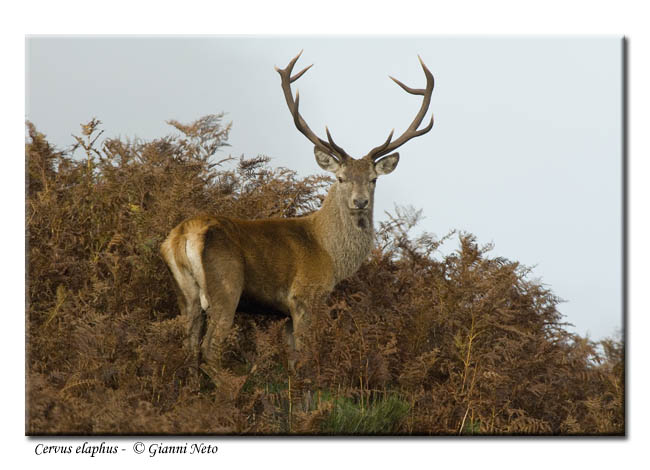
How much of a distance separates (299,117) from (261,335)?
2.38 metres

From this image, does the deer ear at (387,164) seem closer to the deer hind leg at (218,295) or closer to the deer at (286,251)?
the deer at (286,251)

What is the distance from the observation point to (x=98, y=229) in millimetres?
7531

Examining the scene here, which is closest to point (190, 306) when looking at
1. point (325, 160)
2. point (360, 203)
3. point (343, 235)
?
point (343, 235)

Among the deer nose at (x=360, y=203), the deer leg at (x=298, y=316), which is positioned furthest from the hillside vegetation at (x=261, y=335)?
the deer nose at (x=360, y=203)

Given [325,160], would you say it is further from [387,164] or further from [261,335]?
[261,335]

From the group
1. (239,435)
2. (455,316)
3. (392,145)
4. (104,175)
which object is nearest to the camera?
(239,435)

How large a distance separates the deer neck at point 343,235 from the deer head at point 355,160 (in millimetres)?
21

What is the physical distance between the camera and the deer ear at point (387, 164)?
7281mm

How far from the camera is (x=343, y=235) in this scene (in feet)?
23.6

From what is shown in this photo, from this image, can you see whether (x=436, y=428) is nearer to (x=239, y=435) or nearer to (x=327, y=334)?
(x=327, y=334)

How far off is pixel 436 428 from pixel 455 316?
1.15 meters

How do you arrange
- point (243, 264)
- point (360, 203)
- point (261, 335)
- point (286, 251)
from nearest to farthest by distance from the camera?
point (261, 335) → point (243, 264) → point (286, 251) → point (360, 203)

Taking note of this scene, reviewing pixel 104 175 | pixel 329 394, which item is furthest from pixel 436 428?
pixel 104 175

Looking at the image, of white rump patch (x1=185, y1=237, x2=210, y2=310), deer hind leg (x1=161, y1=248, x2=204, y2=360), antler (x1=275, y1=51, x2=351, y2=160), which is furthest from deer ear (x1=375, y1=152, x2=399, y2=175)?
deer hind leg (x1=161, y1=248, x2=204, y2=360)
